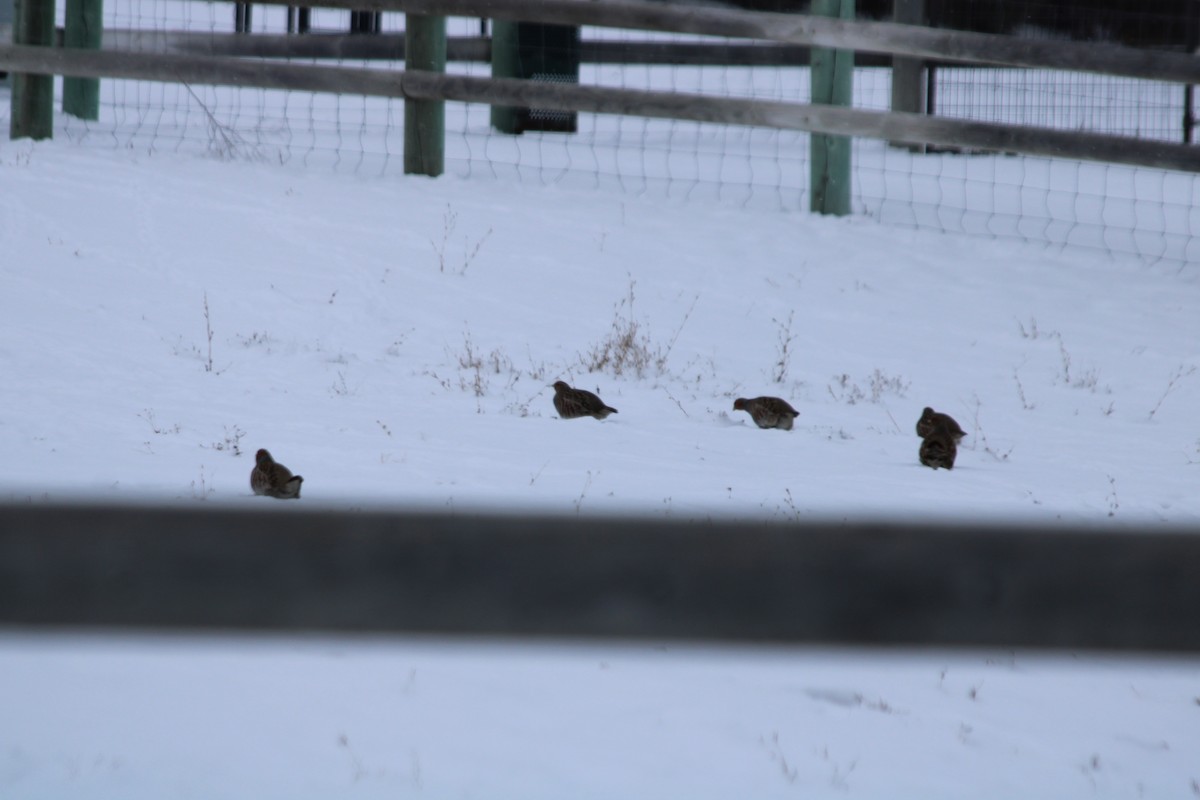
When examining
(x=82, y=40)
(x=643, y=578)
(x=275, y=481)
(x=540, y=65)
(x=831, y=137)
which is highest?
(x=540, y=65)

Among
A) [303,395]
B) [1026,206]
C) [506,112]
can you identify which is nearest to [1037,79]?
[1026,206]

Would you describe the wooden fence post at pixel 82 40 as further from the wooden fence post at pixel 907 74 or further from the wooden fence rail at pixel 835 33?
the wooden fence post at pixel 907 74

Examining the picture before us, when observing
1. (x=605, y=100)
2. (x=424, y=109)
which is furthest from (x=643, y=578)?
(x=424, y=109)

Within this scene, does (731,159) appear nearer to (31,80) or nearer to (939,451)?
(31,80)

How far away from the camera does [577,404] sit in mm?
5852

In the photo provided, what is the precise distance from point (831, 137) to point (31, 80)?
5.98 m

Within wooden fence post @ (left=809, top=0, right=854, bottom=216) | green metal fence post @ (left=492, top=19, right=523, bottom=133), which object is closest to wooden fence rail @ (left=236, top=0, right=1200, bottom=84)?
wooden fence post @ (left=809, top=0, right=854, bottom=216)

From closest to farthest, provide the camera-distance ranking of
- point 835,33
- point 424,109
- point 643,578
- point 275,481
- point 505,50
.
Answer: point 643,578 < point 275,481 < point 835,33 < point 424,109 < point 505,50

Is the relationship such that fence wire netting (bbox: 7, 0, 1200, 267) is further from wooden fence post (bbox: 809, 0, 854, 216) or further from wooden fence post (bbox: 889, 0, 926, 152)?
wooden fence post (bbox: 889, 0, 926, 152)

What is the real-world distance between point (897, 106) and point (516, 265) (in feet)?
18.8

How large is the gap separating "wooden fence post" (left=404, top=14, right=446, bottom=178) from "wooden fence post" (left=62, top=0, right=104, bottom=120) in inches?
131

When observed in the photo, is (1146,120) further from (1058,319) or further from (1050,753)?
(1050,753)

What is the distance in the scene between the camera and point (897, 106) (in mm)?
12367

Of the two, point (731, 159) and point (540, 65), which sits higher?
point (540, 65)
